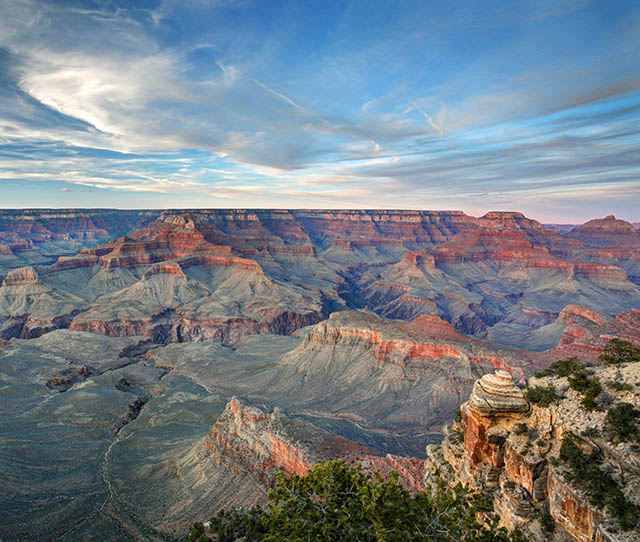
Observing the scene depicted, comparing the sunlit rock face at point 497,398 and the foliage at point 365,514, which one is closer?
the foliage at point 365,514

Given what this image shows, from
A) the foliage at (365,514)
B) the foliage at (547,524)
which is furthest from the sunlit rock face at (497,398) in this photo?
the foliage at (547,524)

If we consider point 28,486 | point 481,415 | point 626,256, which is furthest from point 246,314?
point 626,256

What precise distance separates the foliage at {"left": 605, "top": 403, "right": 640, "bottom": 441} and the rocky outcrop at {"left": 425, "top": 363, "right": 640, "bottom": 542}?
1.08 feet

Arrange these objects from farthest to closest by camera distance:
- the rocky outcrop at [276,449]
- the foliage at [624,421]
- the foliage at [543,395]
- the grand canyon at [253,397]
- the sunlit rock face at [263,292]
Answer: the sunlit rock face at [263,292], the rocky outcrop at [276,449], the grand canyon at [253,397], the foliage at [543,395], the foliage at [624,421]

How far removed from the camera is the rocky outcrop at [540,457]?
13211 millimetres

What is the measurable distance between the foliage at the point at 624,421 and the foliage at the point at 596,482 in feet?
3.65

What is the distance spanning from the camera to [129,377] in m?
73.6

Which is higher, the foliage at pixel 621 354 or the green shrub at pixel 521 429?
the foliage at pixel 621 354

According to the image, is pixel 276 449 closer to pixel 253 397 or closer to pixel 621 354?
pixel 253 397

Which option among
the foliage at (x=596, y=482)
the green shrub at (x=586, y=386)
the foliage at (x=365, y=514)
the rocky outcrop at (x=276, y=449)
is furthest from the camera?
the rocky outcrop at (x=276, y=449)

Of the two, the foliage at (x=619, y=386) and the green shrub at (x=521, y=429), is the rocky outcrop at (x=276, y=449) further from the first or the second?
the foliage at (x=619, y=386)

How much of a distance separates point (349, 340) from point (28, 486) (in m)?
53.0

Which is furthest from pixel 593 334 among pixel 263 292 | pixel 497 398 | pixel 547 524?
pixel 263 292

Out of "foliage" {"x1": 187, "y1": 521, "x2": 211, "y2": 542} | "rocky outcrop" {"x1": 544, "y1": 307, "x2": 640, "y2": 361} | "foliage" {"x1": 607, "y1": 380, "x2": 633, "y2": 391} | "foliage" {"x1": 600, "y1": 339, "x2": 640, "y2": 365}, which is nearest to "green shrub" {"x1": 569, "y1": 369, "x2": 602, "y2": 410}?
"foliage" {"x1": 607, "y1": 380, "x2": 633, "y2": 391}
